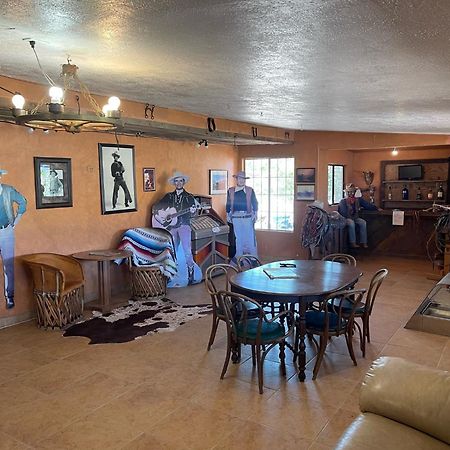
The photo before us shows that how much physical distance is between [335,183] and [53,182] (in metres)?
6.05

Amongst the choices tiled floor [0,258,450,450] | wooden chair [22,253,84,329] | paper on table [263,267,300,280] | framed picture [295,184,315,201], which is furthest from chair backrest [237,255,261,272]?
framed picture [295,184,315,201]

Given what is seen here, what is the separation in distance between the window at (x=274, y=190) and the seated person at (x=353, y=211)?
1077 millimetres

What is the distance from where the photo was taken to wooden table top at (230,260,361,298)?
352 cm

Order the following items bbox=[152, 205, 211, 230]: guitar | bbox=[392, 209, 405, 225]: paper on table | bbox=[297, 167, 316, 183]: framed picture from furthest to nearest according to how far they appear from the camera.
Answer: bbox=[392, 209, 405, 225]: paper on table, bbox=[297, 167, 316, 183]: framed picture, bbox=[152, 205, 211, 230]: guitar

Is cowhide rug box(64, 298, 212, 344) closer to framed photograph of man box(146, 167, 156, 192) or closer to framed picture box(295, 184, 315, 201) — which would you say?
framed photograph of man box(146, 167, 156, 192)

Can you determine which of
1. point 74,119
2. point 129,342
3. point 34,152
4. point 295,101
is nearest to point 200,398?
point 129,342

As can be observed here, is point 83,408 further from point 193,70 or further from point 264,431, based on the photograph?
point 193,70

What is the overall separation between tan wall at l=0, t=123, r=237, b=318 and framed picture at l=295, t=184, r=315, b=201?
225cm

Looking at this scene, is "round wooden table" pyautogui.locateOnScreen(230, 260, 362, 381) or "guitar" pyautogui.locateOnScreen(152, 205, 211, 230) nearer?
"round wooden table" pyautogui.locateOnScreen(230, 260, 362, 381)

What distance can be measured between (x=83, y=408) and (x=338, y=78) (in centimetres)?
300

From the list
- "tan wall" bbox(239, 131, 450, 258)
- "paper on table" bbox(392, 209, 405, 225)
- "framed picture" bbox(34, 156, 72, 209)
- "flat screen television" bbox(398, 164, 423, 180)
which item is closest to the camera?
"framed picture" bbox(34, 156, 72, 209)

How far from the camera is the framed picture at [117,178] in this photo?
5996 millimetres

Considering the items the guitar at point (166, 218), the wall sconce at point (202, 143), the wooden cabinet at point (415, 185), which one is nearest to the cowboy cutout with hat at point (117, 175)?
the guitar at point (166, 218)

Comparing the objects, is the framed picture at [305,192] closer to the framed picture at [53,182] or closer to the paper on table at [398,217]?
the paper on table at [398,217]
